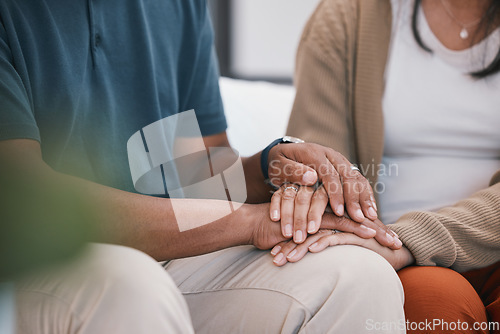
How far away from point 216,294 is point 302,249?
16 cm

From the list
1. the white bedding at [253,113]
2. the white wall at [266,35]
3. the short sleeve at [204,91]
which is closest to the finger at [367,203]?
the short sleeve at [204,91]

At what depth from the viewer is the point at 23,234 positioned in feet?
2.13

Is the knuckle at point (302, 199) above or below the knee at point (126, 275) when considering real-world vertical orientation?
below

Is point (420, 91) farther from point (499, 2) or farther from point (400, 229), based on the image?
point (400, 229)

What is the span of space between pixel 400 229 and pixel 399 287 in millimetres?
193

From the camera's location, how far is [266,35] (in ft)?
9.07

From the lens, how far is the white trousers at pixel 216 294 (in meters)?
0.60

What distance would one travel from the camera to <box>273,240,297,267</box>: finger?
2.72ft

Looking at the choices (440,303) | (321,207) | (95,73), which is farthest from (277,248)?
(95,73)

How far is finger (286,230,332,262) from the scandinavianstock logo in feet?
0.50

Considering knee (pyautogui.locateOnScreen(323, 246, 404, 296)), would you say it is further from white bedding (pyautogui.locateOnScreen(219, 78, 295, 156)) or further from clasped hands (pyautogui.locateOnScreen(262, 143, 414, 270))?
white bedding (pyautogui.locateOnScreen(219, 78, 295, 156))

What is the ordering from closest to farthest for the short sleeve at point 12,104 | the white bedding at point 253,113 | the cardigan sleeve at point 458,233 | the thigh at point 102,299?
the thigh at point 102,299, the short sleeve at point 12,104, the cardigan sleeve at point 458,233, the white bedding at point 253,113

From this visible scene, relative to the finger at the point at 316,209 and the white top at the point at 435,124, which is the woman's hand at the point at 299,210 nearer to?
the finger at the point at 316,209

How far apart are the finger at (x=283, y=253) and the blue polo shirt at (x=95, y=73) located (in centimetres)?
33
